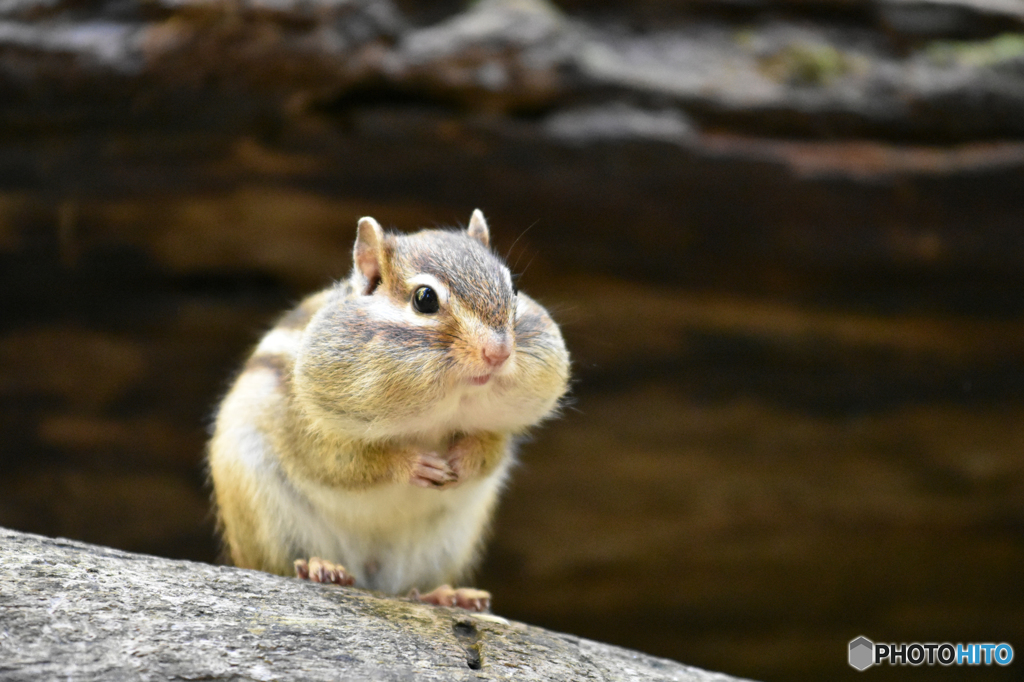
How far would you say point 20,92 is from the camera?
198 inches

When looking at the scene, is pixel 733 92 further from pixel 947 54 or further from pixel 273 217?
pixel 273 217

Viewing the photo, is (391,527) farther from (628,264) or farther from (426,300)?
(628,264)

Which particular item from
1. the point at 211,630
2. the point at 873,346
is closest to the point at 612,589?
the point at 873,346

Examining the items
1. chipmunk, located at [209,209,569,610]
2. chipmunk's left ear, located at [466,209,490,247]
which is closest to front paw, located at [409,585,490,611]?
chipmunk, located at [209,209,569,610]

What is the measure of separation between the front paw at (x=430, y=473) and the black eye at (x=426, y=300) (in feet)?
1.74

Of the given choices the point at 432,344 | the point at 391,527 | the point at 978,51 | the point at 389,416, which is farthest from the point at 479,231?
the point at 978,51

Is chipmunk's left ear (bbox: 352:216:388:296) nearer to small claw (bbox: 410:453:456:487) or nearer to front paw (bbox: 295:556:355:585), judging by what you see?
small claw (bbox: 410:453:456:487)

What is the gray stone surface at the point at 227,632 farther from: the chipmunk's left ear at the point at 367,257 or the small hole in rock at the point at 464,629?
the chipmunk's left ear at the point at 367,257

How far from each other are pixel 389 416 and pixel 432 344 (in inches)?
11.5

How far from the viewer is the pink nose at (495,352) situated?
2.87 meters

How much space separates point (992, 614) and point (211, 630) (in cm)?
618

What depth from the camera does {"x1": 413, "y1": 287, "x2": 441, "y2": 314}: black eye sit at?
3035 millimetres

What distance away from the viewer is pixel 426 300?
3049 millimetres

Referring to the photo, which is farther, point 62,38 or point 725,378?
point 725,378
